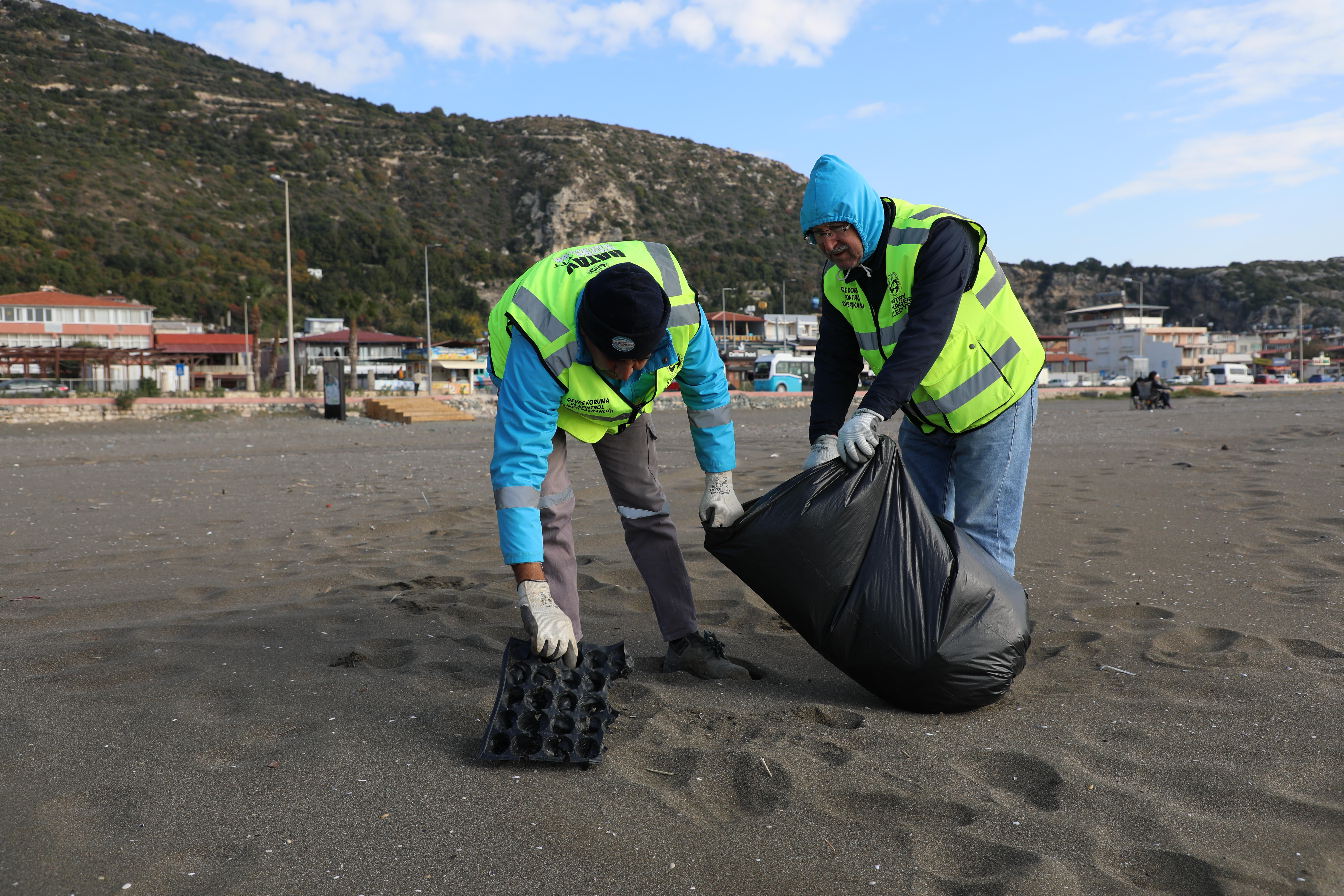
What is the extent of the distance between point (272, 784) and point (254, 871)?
35 cm

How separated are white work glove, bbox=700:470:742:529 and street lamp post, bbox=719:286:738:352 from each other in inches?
1758

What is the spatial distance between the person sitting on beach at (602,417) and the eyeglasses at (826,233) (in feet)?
1.18

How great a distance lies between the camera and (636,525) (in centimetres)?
261

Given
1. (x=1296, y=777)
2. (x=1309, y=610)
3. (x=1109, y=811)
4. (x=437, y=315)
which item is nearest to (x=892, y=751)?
(x=1109, y=811)

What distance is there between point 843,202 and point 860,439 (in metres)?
0.62

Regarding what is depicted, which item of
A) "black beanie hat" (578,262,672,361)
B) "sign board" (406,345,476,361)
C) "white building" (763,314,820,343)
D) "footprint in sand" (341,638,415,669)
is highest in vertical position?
"white building" (763,314,820,343)

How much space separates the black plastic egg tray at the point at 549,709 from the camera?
195 cm

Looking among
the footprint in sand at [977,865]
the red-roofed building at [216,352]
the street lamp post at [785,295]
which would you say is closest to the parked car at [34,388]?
the red-roofed building at [216,352]

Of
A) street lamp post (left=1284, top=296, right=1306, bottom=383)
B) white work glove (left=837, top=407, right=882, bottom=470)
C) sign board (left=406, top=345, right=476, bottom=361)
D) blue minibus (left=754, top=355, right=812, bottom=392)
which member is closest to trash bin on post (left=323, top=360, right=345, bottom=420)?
blue minibus (left=754, top=355, right=812, bottom=392)

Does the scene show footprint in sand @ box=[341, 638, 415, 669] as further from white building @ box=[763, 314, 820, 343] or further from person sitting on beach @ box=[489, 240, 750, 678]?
white building @ box=[763, 314, 820, 343]

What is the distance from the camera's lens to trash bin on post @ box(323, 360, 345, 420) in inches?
704

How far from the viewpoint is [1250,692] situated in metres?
2.28

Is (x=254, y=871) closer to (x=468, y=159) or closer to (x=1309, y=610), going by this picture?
(x=1309, y=610)

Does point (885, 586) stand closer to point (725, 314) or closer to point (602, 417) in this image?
point (602, 417)
